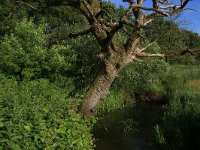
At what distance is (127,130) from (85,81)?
20.5 ft

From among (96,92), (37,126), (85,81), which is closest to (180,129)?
(96,92)

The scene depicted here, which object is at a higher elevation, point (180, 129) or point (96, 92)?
point (96, 92)

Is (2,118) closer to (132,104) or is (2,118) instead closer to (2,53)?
(2,53)

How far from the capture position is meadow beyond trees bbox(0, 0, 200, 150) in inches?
340

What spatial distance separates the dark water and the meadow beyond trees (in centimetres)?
47

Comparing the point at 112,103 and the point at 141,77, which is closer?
the point at 112,103

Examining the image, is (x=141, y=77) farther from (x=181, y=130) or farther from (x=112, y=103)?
(x=181, y=130)

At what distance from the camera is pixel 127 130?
19.8 metres

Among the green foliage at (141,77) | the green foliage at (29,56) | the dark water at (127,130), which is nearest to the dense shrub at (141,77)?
the green foliage at (141,77)

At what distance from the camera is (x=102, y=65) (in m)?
14.7

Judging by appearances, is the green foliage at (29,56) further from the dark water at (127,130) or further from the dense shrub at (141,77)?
the dense shrub at (141,77)

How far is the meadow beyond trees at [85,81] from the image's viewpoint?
863cm

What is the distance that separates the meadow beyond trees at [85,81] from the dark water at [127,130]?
473 millimetres

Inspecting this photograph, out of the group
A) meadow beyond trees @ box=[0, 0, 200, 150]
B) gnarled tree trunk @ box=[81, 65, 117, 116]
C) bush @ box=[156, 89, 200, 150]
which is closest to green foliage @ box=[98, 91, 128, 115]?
meadow beyond trees @ box=[0, 0, 200, 150]
